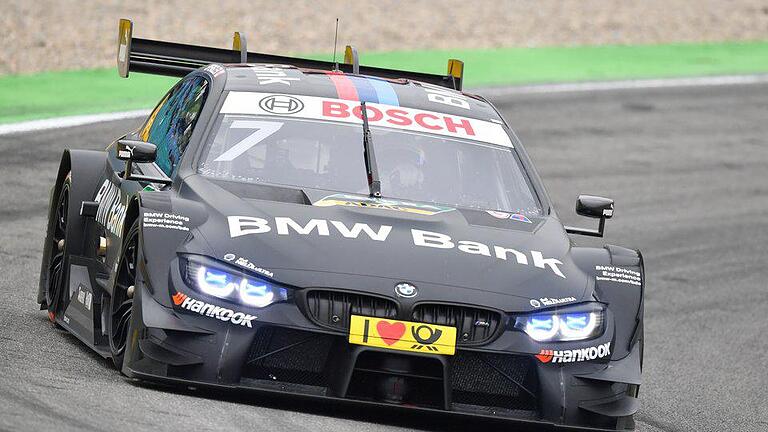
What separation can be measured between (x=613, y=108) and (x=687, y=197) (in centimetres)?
454

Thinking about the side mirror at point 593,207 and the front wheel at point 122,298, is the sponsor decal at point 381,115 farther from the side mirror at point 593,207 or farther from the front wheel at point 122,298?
the front wheel at point 122,298

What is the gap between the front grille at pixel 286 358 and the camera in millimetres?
6164

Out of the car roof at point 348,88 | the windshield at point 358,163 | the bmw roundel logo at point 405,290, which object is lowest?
the bmw roundel logo at point 405,290

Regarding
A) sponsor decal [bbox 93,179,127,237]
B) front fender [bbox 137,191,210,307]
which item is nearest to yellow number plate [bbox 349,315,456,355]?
front fender [bbox 137,191,210,307]

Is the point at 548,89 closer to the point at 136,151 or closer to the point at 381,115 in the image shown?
the point at 381,115

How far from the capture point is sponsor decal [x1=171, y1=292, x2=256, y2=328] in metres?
6.15

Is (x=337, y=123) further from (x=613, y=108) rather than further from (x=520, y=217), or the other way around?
(x=613, y=108)

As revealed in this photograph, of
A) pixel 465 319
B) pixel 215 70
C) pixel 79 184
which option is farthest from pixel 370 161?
pixel 79 184

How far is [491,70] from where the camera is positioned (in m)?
21.7

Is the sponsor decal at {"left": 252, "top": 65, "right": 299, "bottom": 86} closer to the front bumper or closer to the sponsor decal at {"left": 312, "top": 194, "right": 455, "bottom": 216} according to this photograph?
the sponsor decal at {"left": 312, "top": 194, "right": 455, "bottom": 216}

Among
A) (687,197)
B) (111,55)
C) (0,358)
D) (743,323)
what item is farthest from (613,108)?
(0,358)

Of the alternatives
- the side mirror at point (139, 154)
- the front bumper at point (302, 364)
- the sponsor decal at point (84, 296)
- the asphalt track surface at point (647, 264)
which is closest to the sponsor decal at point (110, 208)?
the side mirror at point (139, 154)

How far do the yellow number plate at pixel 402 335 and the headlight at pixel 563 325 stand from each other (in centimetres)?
34

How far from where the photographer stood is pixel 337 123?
770 centimetres
